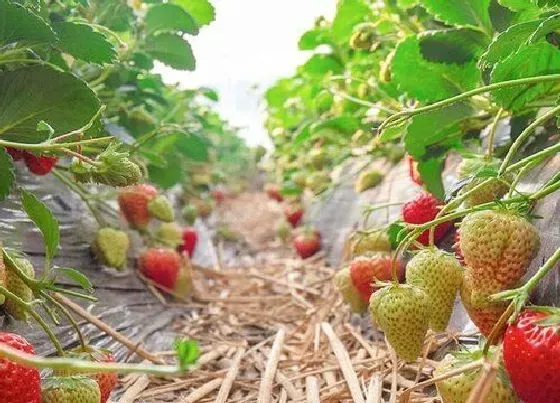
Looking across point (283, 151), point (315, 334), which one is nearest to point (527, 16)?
point (315, 334)

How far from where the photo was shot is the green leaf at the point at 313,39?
7.05 ft

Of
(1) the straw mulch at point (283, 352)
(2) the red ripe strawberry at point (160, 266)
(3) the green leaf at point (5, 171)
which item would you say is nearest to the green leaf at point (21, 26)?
(3) the green leaf at point (5, 171)

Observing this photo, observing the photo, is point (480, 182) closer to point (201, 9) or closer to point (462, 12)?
point (462, 12)

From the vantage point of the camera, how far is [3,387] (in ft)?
2.23

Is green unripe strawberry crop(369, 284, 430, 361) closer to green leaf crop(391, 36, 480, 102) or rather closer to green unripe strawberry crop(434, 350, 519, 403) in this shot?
green unripe strawberry crop(434, 350, 519, 403)

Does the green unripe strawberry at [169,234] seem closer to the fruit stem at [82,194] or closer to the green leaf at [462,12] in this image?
the fruit stem at [82,194]

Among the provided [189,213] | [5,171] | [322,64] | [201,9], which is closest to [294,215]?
[189,213]

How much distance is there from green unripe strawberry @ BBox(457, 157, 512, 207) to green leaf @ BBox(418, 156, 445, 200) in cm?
16

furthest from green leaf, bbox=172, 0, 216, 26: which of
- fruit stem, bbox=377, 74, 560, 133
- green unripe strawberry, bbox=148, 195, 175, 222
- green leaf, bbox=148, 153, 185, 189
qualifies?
fruit stem, bbox=377, 74, 560, 133

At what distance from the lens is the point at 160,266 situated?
172 cm

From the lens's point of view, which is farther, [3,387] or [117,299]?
[117,299]

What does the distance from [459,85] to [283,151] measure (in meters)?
2.16

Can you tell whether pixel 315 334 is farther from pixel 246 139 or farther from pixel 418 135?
pixel 246 139

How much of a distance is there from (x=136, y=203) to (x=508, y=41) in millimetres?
1061
